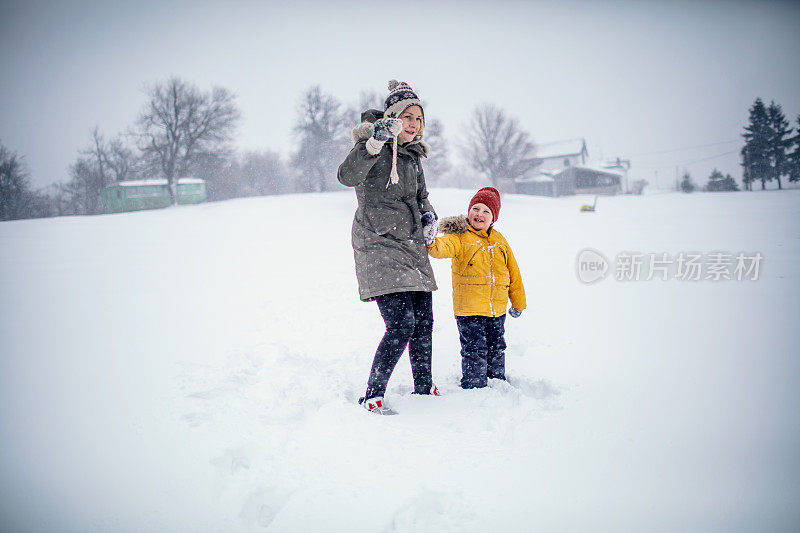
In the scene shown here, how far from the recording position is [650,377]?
2.95 m

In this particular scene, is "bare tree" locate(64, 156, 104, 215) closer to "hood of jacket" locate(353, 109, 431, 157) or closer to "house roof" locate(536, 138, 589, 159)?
"hood of jacket" locate(353, 109, 431, 157)

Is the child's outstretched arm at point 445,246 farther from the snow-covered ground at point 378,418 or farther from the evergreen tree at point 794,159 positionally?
the evergreen tree at point 794,159

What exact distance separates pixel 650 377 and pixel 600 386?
1.42ft

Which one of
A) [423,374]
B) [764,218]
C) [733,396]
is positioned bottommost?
[733,396]

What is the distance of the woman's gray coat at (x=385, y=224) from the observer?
249 centimetres

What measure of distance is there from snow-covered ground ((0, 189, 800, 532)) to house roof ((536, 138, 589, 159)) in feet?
192

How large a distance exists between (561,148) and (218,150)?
47891 mm

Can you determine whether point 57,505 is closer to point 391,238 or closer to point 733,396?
point 391,238

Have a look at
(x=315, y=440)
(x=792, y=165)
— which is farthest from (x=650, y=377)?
(x=792, y=165)

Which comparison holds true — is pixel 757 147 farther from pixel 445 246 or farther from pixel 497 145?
pixel 445 246

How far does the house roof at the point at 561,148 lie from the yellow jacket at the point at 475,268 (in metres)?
59.7

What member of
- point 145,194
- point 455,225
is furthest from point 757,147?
point 145,194

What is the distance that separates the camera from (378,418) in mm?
2408

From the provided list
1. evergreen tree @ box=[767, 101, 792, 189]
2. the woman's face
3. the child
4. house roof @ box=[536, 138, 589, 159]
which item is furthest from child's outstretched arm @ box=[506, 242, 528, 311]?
house roof @ box=[536, 138, 589, 159]
